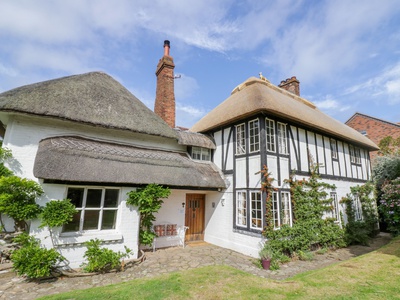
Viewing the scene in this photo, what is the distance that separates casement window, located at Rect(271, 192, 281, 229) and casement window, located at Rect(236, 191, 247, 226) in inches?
48.0

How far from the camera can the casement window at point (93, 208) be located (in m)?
6.96

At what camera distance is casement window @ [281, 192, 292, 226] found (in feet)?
28.5

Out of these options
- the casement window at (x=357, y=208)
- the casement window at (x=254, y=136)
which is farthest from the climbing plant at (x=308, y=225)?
the casement window at (x=357, y=208)

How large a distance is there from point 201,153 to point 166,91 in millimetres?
4691

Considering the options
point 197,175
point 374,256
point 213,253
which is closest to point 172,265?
point 213,253

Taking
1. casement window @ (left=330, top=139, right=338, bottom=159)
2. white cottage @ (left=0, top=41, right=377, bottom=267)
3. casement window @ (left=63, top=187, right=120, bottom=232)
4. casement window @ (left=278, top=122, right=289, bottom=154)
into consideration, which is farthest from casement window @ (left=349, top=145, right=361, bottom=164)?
casement window @ (left=63, top=187, right=120, bottom=232)

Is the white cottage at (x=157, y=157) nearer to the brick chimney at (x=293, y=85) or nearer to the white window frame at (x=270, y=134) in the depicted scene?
the white window frame at (x=270, y=134)

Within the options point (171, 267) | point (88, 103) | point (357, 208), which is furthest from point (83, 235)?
point (357, 208)

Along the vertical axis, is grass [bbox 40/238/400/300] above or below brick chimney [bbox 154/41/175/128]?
below

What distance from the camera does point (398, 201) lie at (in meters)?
7.79

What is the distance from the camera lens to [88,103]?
9.05m

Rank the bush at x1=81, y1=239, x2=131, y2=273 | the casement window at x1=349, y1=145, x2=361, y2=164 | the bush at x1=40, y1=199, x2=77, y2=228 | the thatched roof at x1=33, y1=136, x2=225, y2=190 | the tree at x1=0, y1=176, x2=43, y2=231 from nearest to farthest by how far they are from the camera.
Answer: the tree at x1=0, y1=176, x2=43, y2=231, the bush at x1=40, y1=199, x2=77, y2=228, the bush at x1=81, y1=239, x2=131, y2=273, the thatched roof at x1=33, y1=136, x2=225, y2=190, the casement window at x1=349, y1=145, x2=361, y2=164

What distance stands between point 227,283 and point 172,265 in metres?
2.37

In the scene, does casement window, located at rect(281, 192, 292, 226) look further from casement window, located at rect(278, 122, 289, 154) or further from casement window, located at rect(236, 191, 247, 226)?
casement window, located at rect(278, 122, 289, 154)
